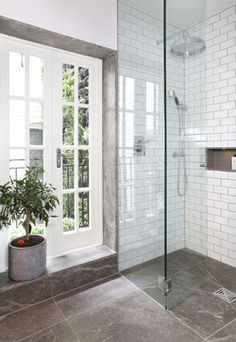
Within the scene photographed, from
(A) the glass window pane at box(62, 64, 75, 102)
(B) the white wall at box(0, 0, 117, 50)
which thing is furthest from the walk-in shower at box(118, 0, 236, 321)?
(A) the glass window pane at box(62, 64, 75, 102)

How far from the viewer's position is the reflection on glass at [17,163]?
2.09 metres

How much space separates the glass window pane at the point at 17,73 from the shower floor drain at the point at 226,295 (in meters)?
2.40

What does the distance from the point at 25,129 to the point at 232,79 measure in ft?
6.89

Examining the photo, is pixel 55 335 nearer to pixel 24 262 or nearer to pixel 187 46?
pixel 24 262

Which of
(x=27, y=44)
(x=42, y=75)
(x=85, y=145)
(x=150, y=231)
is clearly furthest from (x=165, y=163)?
(x=27, y=44)

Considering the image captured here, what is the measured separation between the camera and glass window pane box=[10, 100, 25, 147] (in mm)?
2070

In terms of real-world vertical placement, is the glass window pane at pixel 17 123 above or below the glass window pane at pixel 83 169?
above

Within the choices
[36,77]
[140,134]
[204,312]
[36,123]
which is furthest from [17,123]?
[204,312]

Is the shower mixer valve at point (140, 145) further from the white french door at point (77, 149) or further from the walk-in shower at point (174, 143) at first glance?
the white french door at point (77, 149)

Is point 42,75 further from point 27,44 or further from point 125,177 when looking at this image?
point 125,177

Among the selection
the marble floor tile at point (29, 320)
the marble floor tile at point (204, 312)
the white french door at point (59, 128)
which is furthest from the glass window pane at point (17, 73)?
the marble floor tile at point (204, 312)

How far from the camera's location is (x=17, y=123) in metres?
2.10

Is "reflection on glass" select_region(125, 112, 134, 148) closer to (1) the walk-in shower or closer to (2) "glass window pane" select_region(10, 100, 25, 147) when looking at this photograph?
(1) the walk-in shower

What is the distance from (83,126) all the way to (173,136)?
102 centimetres
